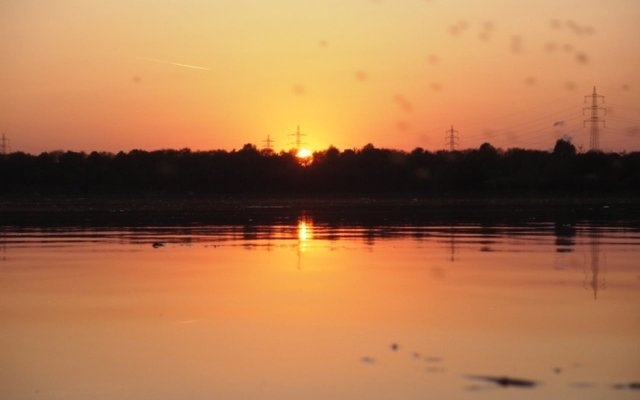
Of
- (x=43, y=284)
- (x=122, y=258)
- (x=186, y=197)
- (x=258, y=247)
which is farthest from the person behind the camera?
(x=186, y=197)

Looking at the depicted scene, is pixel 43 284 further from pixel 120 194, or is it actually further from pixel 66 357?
pixel 120 194

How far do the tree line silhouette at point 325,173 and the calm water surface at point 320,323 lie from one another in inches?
3919

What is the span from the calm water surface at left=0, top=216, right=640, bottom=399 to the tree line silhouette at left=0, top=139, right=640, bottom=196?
327 ft

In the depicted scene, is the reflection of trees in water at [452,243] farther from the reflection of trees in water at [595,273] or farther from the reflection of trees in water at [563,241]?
the reflection of trees in water at [595,273]

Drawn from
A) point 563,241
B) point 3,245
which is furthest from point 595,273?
point 3,245

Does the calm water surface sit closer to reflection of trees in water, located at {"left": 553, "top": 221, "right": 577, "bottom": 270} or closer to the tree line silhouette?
reflection of trees in water, located at {"left": 553, "top": 221, "right": 577, "bottom": 270}

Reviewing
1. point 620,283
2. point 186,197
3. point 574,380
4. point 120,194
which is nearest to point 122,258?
point 620,283

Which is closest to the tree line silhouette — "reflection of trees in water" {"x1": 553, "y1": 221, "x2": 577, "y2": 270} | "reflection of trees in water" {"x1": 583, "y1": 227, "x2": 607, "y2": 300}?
"reflection of trees in water" {"x1": 553, "y1": 221, "x2": 577, "y2": 270}

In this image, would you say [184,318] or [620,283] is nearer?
[184,318]

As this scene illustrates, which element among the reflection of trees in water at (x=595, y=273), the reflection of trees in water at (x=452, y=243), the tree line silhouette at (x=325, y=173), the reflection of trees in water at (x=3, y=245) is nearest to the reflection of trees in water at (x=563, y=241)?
the reflection of trees in water at (x=595, y=273)

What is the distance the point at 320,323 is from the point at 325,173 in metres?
123

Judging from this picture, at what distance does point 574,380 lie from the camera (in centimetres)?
1085

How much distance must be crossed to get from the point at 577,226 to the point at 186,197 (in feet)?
288

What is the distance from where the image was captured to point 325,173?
13762 cm
